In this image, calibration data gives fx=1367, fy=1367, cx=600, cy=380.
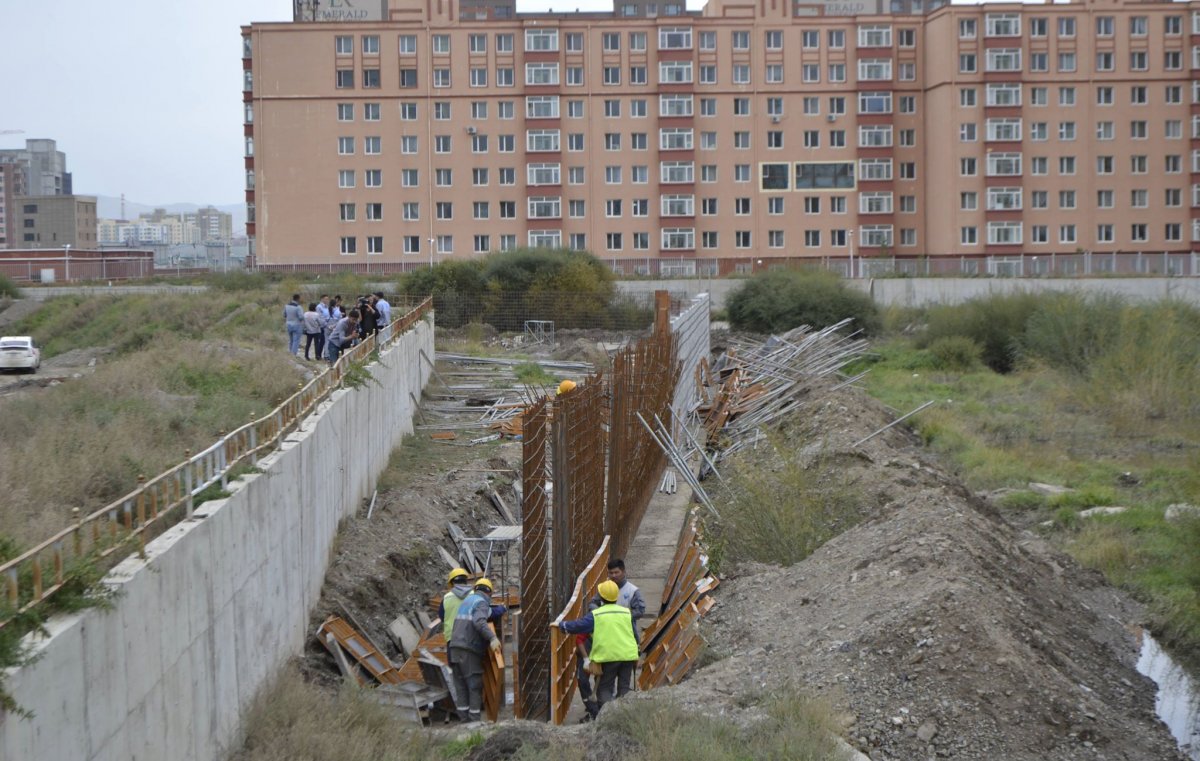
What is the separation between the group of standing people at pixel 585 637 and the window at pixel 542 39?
5964 centimetres

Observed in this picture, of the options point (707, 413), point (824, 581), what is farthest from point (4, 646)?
point (707, 413)

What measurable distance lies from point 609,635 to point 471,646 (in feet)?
4.78

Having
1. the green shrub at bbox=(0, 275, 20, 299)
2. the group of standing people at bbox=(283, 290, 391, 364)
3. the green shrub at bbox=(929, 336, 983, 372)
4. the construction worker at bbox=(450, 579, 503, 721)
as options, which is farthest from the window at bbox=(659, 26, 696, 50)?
the construction worker at bbox=(450, 579, 503, 721)

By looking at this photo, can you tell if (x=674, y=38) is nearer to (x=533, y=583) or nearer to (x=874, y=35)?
(x=874, y=35)

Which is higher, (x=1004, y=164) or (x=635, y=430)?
(x=1004, y=164)

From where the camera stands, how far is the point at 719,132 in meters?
71.1

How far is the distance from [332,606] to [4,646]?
27.3ft

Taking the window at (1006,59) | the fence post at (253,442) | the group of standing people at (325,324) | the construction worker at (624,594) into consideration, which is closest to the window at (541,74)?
the window at (1006,59)

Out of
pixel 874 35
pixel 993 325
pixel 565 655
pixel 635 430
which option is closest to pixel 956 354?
pixel 993 325

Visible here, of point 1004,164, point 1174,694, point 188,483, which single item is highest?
point 1004,164

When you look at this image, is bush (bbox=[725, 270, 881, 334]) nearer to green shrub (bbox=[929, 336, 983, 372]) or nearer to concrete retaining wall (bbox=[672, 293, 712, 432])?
green shrub (bbox=[929, 336, 983, 372])

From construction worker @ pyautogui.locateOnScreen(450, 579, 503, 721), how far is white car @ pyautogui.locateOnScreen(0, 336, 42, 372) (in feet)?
87.5

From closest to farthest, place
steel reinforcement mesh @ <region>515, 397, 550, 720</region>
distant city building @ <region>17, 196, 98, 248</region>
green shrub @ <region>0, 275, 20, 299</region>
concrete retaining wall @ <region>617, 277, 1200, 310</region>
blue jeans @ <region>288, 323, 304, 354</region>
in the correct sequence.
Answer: steel reinforcement mesh @ <region>515, 397, 550, 720</region>
blue jeans @ <region>288, 323, 304, 354</region>
concrete retaining wall @ <region>617, 277, 1200, 310</region>
green shrub @ <region>0, 275, 20, 299</region>
distant city building @ <region>17, 196, 98, 248</region>

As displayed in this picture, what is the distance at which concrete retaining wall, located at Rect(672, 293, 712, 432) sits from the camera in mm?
25203
